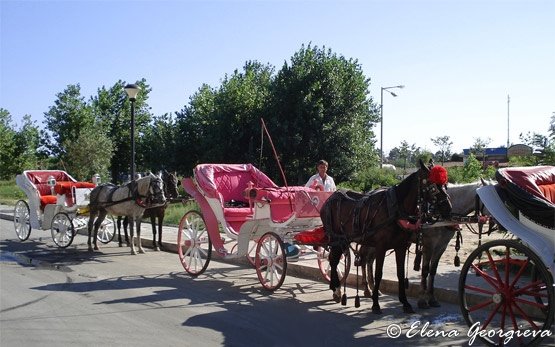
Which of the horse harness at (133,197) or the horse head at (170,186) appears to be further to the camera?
the horse head at (170,186)

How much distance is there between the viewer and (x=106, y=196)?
13.7 m

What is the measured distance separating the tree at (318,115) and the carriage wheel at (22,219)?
36.2 feet

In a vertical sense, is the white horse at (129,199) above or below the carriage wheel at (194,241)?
above

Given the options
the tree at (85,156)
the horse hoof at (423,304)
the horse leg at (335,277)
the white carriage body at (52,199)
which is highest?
the tree at (85,156)

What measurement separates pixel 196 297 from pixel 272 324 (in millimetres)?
2016

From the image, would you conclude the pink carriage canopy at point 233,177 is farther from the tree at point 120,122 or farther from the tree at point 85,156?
the tree at point 120,122

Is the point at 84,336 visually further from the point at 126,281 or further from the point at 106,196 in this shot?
the point at 106,196

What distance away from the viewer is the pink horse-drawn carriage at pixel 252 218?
8961 millimetres

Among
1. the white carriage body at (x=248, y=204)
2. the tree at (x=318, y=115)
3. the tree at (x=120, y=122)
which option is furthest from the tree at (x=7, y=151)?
the white carriage body at (x=248, y=204)

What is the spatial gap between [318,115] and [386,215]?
16.4 m

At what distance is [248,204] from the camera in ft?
37.5

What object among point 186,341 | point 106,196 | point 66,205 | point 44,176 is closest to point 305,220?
point 186,341

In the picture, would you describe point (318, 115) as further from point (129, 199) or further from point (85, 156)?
point (85, 156)

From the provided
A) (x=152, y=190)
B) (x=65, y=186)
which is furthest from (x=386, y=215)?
(x=65, y=186)
